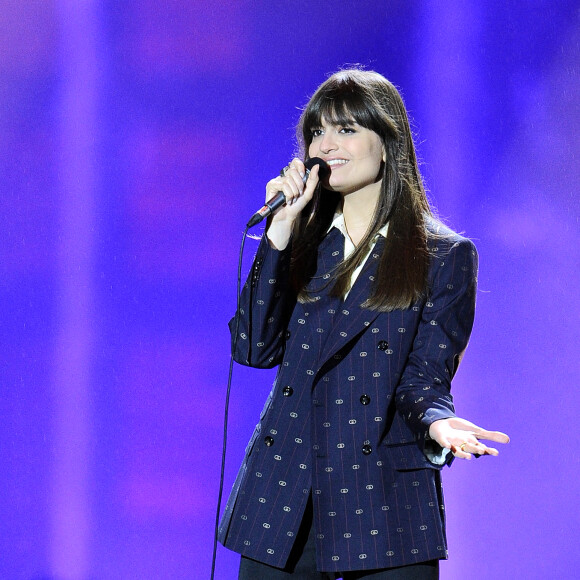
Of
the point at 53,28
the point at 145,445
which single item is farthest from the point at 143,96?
the point at 145,445

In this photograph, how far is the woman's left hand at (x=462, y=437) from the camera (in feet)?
3.99

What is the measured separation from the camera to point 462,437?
1.26 m

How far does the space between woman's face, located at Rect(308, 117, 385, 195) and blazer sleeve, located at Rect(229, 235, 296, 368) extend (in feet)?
0.57

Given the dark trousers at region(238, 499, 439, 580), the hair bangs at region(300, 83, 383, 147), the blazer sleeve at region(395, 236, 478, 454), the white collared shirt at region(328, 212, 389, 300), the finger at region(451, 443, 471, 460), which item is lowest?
the dark trousers at region(238, 499, 439, 580)

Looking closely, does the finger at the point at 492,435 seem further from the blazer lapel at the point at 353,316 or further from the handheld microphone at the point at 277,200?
the handheld microphone at the point at 277,200

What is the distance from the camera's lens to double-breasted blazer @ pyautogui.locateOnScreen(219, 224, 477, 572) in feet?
4.63

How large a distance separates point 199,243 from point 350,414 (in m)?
1.19

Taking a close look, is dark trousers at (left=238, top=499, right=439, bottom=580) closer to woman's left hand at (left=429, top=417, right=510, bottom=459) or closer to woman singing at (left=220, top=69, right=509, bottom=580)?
woman singing at (left=220, top=69, right=509, bottom=580)

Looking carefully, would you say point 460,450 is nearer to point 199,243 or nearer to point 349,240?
point 349,240

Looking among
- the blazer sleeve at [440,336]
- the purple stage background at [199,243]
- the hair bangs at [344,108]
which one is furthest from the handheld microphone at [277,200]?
the purple stage background at [199,243]

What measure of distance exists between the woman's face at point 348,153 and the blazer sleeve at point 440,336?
0.62 ft

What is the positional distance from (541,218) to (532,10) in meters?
0.62

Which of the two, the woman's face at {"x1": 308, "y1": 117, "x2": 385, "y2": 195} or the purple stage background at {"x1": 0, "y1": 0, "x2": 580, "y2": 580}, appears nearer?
the woman's face at {"x1": 308, "y1": 117, "x2": 385, "y2": 195}

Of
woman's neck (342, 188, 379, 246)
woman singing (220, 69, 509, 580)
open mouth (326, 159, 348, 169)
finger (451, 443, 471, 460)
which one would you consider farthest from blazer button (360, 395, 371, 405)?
open mouth (326, 159, 348, 169)
